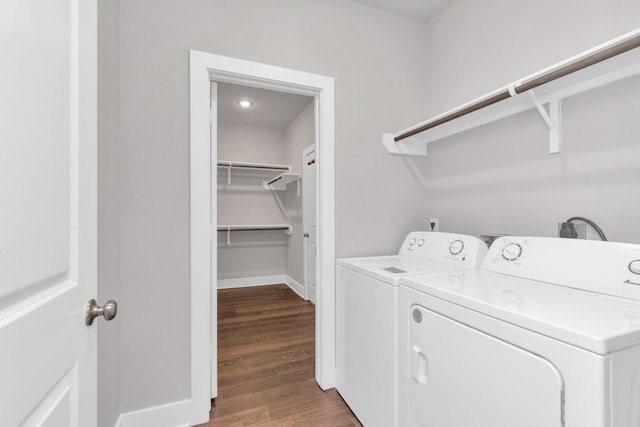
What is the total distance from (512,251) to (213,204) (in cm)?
156

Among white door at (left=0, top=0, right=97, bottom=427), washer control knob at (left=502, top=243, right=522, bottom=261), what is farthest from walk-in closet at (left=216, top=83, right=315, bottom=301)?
white door at (left=0, top=0, right=97, bottom=427)

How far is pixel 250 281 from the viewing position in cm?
436

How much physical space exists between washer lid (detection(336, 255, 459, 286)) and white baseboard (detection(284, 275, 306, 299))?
7.20 feet

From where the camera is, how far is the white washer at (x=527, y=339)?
63 centimetres

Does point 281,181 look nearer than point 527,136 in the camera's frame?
No

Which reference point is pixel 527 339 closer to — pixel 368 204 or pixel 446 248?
pixel 446 248

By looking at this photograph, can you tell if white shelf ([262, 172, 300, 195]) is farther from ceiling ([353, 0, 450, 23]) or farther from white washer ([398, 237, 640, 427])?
white washer ([398, 237, 640, 427])

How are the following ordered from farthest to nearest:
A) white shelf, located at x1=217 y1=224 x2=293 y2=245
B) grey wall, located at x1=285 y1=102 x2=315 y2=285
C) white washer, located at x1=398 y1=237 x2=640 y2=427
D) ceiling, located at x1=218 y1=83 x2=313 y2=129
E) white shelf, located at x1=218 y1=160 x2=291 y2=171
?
white shelf, located at x1=217 y1=224 x2=293 y2=245 → white shelf, located at x1=218 y1=160 x2=291 y2=171 → grey wall, located at x1=285 y1=102 x2=315 y2=285 → ceiling, located at x1=218 y1=83 x2=313 y2=129 → white washer, located at x1=398 y1=237 x2=640 y2=427

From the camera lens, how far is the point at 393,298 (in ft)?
4.08

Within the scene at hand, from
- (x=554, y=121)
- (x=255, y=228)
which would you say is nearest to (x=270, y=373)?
(x=554, y=121)

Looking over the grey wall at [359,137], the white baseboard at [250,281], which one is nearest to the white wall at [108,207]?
the grey wall at [359,137]

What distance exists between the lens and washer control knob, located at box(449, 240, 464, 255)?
4.86 ft

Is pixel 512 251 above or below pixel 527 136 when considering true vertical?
below

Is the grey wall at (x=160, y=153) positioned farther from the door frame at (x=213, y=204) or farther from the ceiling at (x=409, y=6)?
the ceiling at (x=409, y=6)
